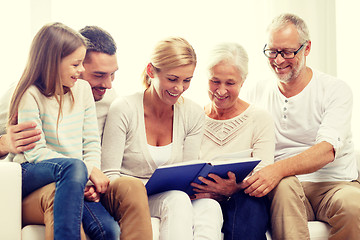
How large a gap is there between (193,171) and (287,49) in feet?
2.77

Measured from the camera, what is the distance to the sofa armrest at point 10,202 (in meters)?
1.78

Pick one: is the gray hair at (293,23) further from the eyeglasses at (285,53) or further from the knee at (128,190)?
the knee at (128,190)

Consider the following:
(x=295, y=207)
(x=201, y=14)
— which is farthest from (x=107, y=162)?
(x=201, y=14)

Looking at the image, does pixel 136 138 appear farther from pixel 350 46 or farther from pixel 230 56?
pixel 350 46

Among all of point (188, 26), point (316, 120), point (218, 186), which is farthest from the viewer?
point (188, 26)

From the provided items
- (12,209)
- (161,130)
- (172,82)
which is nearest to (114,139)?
(161,130)

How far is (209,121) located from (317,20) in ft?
5.66

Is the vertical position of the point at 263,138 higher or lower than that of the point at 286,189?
higher

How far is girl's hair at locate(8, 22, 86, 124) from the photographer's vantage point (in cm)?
200

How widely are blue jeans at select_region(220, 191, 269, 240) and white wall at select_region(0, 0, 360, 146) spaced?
1580 mm

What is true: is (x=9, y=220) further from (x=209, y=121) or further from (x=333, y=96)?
(x=333, y=96)

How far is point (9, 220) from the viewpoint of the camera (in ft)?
5.86

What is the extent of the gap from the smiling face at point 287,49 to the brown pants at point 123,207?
99 centimetres

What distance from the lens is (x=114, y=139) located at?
2.20 metres
